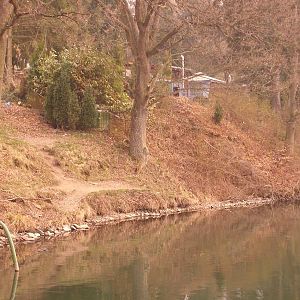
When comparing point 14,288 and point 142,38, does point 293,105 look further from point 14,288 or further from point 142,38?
point 14,288

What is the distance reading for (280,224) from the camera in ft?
67.8

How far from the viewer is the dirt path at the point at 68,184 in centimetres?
1855

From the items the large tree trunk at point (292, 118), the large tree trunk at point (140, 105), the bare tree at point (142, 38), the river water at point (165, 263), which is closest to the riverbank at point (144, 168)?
the large tree trunk at point (140, 105)

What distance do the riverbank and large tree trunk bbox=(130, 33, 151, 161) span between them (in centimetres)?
56

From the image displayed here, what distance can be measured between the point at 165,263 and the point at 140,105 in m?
10.5

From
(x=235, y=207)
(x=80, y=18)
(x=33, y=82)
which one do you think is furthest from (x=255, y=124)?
(x=80, y=18)

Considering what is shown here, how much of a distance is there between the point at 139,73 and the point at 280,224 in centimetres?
771

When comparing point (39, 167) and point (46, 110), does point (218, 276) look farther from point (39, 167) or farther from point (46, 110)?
point (46, 110)

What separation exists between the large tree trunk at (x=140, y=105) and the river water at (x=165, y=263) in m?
4.24

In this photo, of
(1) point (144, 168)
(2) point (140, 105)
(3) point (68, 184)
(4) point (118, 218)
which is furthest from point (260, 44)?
(3) point (68, 184)

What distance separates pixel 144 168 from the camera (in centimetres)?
2388

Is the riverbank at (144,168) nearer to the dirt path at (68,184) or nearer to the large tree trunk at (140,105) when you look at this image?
the dirt path at (68,184)

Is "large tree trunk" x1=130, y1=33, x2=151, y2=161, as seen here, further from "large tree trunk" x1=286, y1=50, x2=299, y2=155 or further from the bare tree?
"large tree trunk" x1=286, y1=50, x2=299, y2=155

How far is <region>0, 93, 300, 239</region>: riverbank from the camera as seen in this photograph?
18281 mm
